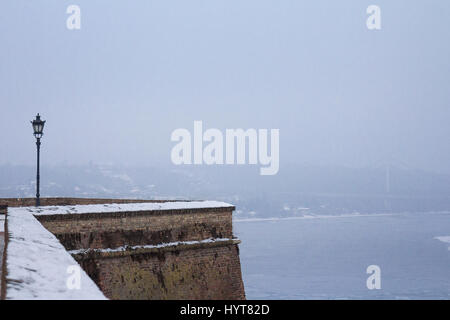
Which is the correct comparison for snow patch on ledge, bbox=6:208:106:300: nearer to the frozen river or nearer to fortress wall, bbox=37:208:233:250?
fortress wall, bbox=37:208:233:250

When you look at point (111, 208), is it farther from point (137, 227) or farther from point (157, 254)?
point (157, 254)

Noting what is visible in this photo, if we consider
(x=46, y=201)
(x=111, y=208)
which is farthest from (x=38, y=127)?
(x=111, y=208)

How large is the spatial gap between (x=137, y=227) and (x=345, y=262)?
104m

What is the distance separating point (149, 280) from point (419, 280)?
277 feet

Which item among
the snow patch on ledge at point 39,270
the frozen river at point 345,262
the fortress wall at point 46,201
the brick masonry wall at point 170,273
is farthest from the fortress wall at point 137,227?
the frozen river at point 345,262

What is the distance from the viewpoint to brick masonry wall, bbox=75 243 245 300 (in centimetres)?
984

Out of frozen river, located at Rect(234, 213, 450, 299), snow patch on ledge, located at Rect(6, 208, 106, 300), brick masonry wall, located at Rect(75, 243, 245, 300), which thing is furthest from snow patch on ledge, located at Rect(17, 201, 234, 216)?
frozen river, located at Rect(234, 213, 450, 299)

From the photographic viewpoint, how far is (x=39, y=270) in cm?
426

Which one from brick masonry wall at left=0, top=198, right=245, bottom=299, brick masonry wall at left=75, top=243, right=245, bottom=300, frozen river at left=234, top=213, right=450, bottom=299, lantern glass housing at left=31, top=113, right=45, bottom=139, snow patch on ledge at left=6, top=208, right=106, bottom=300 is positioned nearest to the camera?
snow patch on ledge at left=6, top=208, right=106, bottom=300

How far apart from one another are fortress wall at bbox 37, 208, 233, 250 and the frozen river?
6597 cm

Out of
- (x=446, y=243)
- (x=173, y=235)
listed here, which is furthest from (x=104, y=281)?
(x=446, y=243)

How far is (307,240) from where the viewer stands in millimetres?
139125
